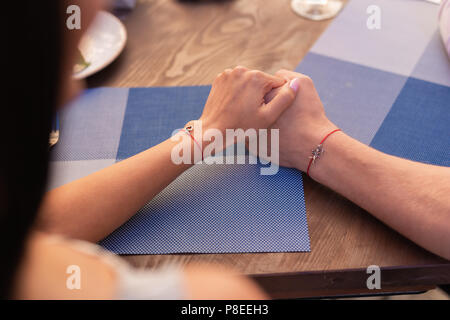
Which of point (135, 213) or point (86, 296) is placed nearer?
point (86, 296)

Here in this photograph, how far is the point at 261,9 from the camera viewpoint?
3.24 ft

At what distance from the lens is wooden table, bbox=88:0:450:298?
21.2 inches

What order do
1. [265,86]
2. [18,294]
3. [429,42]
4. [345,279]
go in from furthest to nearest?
[429,42] < [265,86] < [345,279] < [18,294]

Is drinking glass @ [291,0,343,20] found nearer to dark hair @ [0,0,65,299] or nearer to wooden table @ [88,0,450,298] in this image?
wooden table @ [88,0,450,298]

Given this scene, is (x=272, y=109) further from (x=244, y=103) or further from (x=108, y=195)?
(x=108, y=195)

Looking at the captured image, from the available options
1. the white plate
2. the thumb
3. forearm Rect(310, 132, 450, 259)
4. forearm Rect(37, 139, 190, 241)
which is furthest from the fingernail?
the white plate

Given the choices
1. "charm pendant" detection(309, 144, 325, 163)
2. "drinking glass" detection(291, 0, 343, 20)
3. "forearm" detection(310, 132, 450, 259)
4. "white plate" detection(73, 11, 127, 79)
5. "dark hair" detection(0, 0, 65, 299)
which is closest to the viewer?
"dark hair" detection(0, 0, 65, 299)

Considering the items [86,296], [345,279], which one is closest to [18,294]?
[86,296]

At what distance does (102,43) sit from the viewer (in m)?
0.89

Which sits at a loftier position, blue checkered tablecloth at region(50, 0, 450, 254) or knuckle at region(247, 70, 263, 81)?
knuckle at region(247, 70, 263, 81)

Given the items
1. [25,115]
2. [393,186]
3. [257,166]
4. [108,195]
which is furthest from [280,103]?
[25,115]

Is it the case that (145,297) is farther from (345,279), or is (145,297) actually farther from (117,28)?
(117,28)

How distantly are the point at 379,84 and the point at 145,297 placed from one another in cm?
67

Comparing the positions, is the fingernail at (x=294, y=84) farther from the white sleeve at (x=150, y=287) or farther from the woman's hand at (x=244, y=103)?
the white sleeve at (x=150, y=287)
